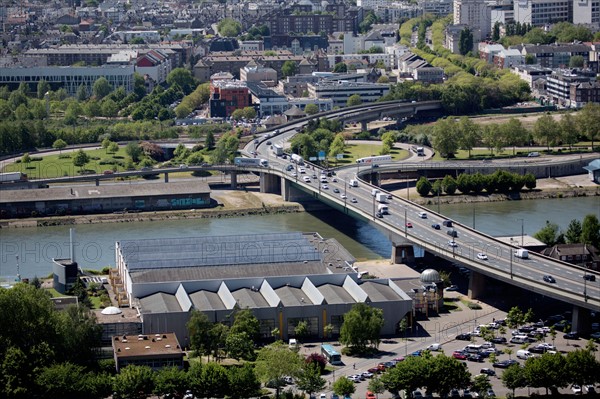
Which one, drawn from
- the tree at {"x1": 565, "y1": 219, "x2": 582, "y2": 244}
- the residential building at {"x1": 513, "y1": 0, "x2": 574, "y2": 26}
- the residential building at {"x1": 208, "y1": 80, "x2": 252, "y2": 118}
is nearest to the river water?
the tree at {"x1": 565, "y1": 219, "x2": 582, "y2": 244}

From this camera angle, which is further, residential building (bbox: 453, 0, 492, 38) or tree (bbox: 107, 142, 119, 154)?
residential building (bbox: 453, 0, 492, 38)

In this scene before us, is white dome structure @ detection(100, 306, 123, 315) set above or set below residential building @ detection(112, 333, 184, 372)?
above

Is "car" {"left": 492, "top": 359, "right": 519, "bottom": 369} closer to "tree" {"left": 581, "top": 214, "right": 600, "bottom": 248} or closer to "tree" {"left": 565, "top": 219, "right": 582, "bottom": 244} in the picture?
"tree" {"left": 581, "top": 214, "right": 600, "bottom": 248}

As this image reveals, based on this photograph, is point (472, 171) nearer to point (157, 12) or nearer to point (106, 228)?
point (106, 228)

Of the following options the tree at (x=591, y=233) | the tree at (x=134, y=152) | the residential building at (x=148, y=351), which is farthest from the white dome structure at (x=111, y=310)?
the tree at (x=134, y=152)

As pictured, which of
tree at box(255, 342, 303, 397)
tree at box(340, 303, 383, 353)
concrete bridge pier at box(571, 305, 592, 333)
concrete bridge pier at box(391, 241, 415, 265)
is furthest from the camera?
concrete bridge pier at box(391, 241, 415, 265)

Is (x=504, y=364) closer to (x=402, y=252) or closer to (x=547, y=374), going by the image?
(x=547, y=374)

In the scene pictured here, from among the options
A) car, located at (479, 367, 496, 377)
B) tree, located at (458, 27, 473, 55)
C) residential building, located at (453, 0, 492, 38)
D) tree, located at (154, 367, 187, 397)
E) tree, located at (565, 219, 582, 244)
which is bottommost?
car, located at (479, 367, 496, 377)

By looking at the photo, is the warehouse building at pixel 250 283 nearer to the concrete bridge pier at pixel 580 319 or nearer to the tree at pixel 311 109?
the concrete bridge pier at pixel 580 319
